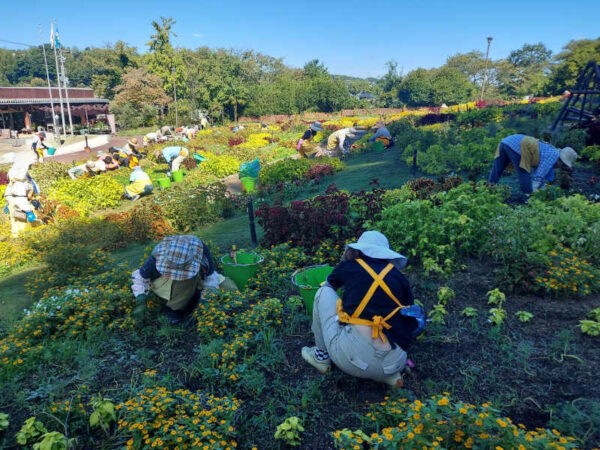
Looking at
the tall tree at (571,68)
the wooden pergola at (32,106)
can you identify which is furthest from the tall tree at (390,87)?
the wooden pergola at (32,106)

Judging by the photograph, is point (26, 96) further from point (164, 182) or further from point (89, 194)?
point (89, 194)

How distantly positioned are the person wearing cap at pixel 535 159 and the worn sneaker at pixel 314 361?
197 inches

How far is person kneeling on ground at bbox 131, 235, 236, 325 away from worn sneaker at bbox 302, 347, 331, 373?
1419 millimetres

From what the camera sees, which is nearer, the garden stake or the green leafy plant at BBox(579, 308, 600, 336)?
the green leafy plant at BBox(579, 308, 600, 336)

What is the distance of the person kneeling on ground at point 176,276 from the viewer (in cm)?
405

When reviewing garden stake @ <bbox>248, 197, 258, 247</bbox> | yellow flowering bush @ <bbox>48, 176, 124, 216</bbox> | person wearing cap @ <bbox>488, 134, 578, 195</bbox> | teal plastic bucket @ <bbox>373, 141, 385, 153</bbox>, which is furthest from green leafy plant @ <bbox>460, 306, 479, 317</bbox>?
teal plastic bucket @ <bbox>373, 141, 385, 153</bbox>

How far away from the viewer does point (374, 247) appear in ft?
9.82

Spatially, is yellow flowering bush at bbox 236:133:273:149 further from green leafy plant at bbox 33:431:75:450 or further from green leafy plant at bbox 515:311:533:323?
green leafy plant at bbox 33:431:75:450

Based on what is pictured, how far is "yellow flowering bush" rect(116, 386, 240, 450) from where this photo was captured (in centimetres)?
251

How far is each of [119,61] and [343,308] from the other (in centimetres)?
5135

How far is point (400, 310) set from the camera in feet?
9.25

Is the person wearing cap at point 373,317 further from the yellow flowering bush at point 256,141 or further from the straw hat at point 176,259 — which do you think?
the yellow flowering bush at point 256,141

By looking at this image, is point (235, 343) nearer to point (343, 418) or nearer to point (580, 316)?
point (343, 418)

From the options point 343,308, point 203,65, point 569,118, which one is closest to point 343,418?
point 343,308
